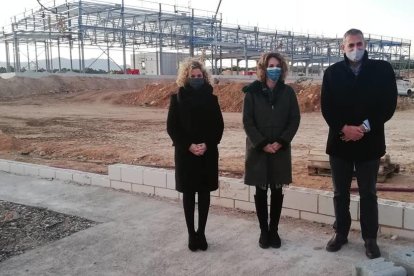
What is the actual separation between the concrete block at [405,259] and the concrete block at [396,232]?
74 cm

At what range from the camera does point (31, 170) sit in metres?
7.14

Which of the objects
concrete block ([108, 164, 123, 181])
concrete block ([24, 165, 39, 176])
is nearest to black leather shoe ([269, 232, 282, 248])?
concrete block ([108, 164, 123, 181])

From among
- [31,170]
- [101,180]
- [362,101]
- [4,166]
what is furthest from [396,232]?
[4,166]

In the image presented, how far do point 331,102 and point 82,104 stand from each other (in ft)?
82.1

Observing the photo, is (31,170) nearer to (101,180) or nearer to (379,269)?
(101,180)

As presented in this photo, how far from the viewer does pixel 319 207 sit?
171 inches

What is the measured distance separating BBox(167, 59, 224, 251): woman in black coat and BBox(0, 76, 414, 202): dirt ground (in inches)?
83.3

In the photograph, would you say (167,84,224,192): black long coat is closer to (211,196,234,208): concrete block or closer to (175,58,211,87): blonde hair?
(175,58,211,87): blonde hair

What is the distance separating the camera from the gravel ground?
409 cm

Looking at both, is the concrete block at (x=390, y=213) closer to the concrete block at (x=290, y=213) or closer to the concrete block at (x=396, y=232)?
the concrete block at (x=396, y=232)

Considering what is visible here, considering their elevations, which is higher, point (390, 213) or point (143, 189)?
point (390, 213)

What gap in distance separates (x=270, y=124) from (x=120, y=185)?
3.00 metres

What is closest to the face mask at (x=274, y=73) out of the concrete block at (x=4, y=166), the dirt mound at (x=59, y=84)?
the concrete block at (x=4, y=166)

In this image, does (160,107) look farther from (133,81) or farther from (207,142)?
(207,142)
